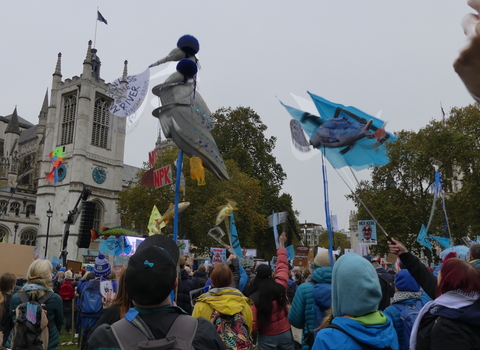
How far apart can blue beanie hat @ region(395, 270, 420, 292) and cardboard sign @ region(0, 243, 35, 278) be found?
6.90 meters

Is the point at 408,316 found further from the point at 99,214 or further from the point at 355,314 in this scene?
the point at 99,214

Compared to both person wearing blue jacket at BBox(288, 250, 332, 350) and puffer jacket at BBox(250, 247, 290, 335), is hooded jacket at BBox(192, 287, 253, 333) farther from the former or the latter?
puffer jacket at BBox(250, 247, 290, 335)

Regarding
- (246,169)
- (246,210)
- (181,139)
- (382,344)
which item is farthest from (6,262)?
(246,169)

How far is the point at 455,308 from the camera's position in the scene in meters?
2.48

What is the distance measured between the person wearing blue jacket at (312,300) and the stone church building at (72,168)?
143ft

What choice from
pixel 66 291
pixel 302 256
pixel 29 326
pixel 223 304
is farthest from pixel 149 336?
pixel 302 256

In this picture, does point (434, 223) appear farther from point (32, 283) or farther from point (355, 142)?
point (32, 283)

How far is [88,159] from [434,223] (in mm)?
36722

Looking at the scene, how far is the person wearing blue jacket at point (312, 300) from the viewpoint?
450 cm

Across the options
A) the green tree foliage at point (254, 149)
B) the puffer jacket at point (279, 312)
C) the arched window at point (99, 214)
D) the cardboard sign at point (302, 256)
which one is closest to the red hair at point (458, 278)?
the puffer jacket at point (279, 312)

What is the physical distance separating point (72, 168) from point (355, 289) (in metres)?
49.4

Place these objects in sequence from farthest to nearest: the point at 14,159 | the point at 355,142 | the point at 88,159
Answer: the point at 14,159
the point at 88,159
the point at 355,142

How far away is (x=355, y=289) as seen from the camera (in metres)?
2.41

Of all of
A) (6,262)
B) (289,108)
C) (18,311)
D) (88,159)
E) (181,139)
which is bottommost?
(18,311)
